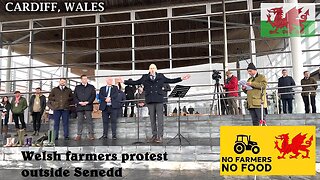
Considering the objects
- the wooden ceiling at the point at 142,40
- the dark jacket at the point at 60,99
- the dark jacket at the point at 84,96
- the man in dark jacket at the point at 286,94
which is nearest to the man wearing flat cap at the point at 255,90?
the man in dark jacket at the point at 286,94

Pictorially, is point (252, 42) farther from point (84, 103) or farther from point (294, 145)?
point (294, 145)

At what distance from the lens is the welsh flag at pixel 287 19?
11.2 metres

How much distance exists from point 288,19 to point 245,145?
372 inches

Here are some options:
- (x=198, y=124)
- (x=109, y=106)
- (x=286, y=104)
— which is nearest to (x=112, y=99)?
(x=109, y=106)

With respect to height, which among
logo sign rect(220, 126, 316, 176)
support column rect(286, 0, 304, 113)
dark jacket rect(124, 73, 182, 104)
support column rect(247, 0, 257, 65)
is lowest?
logo sign rect(220, 126, 316, 176)

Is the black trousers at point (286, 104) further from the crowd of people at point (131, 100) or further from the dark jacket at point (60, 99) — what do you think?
the dark jacket at point (60, 99)

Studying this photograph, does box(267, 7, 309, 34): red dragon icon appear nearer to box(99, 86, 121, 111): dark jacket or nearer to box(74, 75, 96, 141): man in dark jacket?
box(99, 86, 121, 111): dark jacket

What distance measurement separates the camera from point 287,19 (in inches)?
464

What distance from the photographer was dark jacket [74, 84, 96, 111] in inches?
302

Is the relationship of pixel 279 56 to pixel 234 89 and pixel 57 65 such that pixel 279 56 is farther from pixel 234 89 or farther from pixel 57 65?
pixel 57 65

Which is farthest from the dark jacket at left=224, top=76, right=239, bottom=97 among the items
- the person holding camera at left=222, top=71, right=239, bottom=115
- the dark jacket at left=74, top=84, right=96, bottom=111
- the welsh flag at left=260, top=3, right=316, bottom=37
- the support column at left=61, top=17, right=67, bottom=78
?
the support column at left=61, top=17, right=67, bottom=78

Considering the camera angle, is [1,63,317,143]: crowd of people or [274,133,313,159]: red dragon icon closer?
[274,133,313,159]: red dragon icon

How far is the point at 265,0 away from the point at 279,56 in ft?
8.34

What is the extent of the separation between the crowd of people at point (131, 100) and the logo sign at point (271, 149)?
1.57 m
